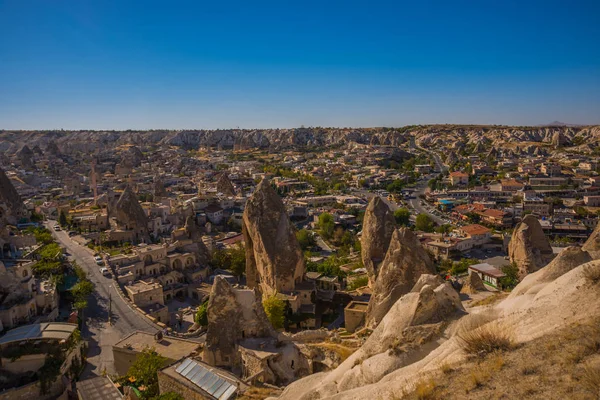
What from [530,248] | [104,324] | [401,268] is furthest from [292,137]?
[401,268]

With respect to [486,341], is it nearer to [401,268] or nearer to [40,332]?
[401,268]

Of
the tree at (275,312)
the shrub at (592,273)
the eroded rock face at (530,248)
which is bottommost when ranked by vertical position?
the tree at (275,312)

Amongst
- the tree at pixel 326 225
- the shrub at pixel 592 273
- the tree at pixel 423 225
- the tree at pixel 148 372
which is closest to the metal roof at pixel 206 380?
the tree at pixel 148 372

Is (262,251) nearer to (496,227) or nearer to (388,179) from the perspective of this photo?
(496,227)

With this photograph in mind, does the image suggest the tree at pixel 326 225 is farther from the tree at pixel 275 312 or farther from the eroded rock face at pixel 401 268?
the eroded rock face at pixel 401 268

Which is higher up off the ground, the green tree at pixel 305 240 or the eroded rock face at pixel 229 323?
the eroded rock face at pixel 229 323

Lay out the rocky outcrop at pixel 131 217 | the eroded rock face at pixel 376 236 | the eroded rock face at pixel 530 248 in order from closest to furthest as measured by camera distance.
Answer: the eroded rock face at pixel 376 236 < the eroded rock face at pixel 530 248 < the rocky outcrop at pixel 131 217

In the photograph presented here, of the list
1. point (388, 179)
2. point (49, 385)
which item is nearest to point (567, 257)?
point (49, 385)
